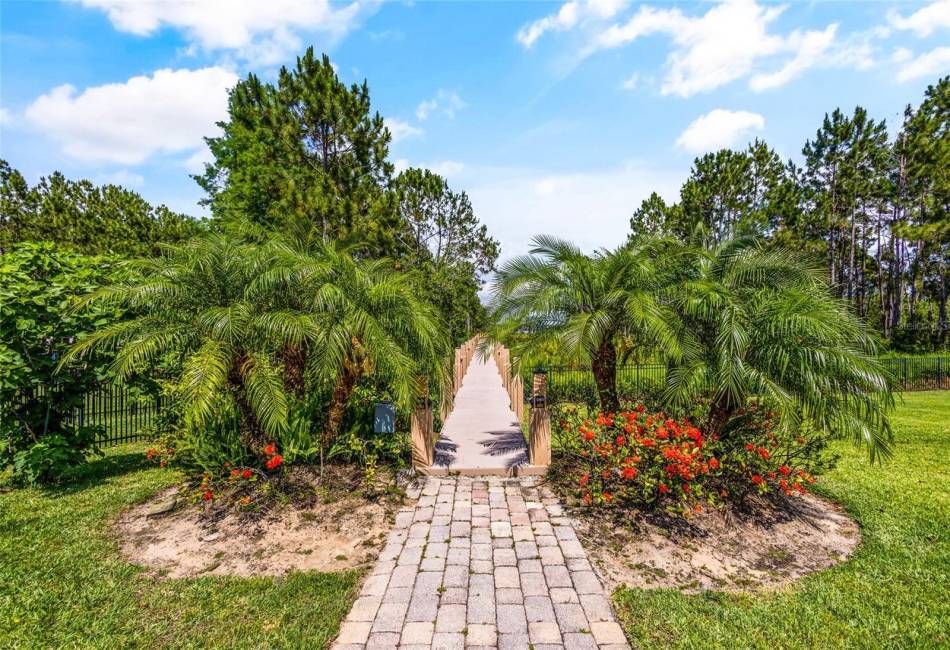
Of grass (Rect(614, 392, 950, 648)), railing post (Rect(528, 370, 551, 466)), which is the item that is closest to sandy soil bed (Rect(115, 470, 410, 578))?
railing post (Rect(528, 370, 551, 466))

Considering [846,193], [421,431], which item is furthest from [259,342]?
[846,193]

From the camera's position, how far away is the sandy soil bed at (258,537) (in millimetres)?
3738

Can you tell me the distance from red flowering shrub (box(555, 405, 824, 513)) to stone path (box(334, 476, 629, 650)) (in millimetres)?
765

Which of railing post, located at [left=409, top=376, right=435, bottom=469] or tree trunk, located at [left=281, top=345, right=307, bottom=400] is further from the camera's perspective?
railing post, located at [left=409, top=376, right=435, bottom=469]

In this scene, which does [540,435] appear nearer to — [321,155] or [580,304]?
[580,304]

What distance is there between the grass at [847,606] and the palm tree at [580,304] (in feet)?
8.24

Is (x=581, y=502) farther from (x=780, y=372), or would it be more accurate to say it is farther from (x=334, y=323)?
(x=334, y=323)

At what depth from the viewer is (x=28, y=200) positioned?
70.7ft

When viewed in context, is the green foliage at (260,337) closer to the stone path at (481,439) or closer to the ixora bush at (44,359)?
the ixora bush at (44,359)

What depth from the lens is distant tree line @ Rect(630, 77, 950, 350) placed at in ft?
68.0

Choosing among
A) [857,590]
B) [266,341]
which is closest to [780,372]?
[857,590]

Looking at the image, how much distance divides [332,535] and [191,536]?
1432mm

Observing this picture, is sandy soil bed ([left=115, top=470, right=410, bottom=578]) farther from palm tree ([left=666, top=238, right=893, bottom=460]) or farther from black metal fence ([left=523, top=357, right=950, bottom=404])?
black metal fence ([left=523, top=357, right=950, bottom=404])

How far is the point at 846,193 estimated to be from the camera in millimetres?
23594
